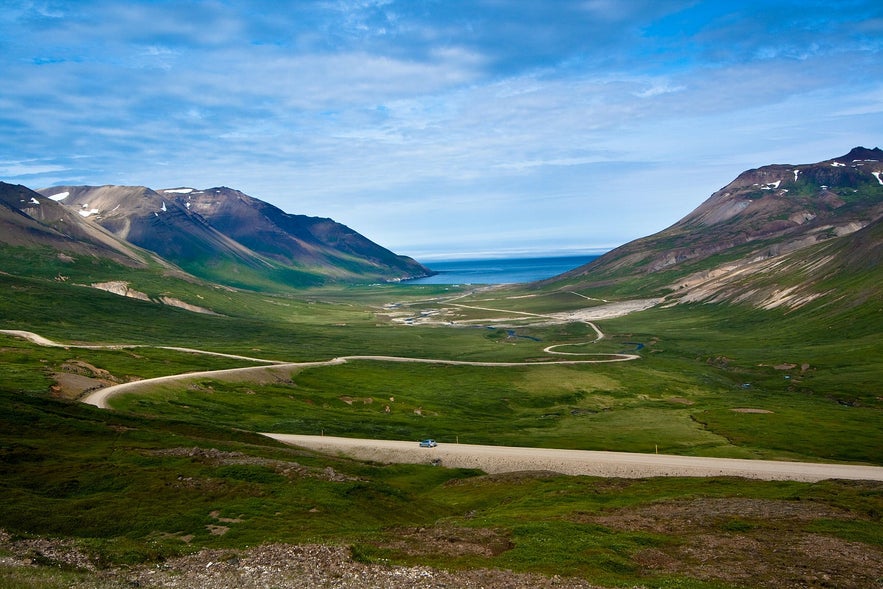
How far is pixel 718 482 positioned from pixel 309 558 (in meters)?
55.4

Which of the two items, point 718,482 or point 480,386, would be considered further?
point 480,386

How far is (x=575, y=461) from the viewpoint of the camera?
305 feet

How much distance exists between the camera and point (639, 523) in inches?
2197

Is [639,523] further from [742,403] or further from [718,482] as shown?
[742,403]

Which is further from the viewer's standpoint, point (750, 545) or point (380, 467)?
point (380, 467)

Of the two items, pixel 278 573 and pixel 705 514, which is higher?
pixel 278 573

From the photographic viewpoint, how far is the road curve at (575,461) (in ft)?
284

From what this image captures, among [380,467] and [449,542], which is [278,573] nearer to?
[449,542]

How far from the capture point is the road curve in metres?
86.6

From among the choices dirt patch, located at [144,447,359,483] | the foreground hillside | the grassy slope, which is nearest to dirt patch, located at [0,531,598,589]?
the foreground hillside

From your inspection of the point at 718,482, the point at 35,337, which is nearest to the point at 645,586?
the point at 718,482

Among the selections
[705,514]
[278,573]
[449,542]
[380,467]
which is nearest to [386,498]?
[449,542]

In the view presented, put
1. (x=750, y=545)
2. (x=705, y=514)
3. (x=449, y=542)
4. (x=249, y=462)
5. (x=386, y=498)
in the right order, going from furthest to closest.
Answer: (x=249, y=462) → (x=386, y=498) → (x=705, y=514) → (x=750, y=545) → (x=449, y=542)

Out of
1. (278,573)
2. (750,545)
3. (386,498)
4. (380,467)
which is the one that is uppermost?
(278,573)
